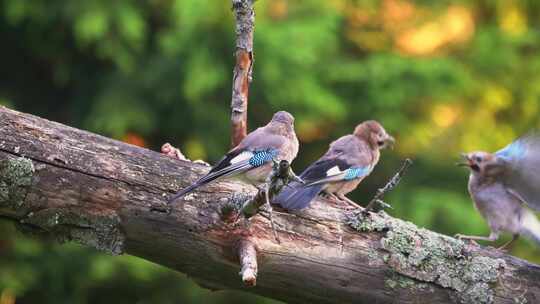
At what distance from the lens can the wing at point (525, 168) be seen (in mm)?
5578

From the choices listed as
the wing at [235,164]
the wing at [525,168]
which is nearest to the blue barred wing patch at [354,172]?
the wing at [235,164]

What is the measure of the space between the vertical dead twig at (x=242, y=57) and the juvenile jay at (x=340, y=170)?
481 mm

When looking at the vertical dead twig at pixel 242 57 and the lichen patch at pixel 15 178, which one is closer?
the lichen patch at pixel 15 178

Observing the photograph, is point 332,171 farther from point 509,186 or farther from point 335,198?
point 509,186

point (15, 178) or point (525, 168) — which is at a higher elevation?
point (525, 168)

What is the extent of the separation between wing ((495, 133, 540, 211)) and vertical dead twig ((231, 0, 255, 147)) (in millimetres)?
1555

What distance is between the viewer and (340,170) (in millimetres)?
5754

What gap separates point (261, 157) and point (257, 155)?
24 mm

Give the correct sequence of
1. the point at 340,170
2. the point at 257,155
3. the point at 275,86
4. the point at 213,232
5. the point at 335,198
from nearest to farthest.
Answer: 1. the point at 213,232
2. the point at 257,155
3. the point at 335,198
4. the point at 340,170
5. the point at 275,86

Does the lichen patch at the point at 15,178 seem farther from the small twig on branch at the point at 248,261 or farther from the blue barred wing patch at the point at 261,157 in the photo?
the blue barred wing patch at the point at 261,157

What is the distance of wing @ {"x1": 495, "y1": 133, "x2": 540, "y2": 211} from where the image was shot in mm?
5578

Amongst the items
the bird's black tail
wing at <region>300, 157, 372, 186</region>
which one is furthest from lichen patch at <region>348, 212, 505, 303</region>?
wing at <region>300, 157, 372, 186</region>

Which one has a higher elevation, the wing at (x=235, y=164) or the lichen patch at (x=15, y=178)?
the wing at (x=235, y=164)

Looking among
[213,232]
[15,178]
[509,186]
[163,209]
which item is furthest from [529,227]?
[15,178]
